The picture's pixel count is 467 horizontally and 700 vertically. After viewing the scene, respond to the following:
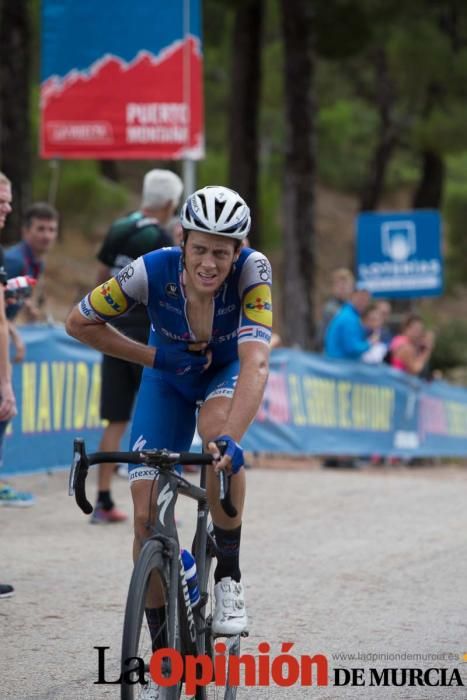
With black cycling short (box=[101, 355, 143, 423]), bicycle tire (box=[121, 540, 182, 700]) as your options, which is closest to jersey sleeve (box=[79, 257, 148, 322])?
bicycle tire (box=[121, 540, 182, 700])

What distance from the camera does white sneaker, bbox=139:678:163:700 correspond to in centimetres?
459

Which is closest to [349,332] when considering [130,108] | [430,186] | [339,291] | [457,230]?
[339,291]

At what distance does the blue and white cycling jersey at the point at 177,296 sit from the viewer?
516 centimetres

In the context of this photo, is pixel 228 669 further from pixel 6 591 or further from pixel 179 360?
pixel 6 591

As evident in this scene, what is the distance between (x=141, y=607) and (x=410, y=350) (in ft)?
42.8

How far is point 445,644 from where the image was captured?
20.8 feet

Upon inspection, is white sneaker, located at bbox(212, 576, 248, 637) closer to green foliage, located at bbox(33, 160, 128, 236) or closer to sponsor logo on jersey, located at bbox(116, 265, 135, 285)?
sponsor logo on jersey, located at bbox(116, 265, 135, 285)

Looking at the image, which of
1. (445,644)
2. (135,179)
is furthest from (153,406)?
(135,179)

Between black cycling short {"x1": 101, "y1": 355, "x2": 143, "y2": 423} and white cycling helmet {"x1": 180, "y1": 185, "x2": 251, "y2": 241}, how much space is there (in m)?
4.31

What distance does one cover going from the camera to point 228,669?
503 centimetres

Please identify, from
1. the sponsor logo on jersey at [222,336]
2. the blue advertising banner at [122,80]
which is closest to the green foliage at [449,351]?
the blue advertising banner at [122,80]

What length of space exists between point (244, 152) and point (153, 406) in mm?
20881

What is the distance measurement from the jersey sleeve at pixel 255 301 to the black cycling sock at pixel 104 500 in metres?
4.58

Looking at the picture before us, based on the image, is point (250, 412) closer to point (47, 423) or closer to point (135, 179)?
point (47, 423)
